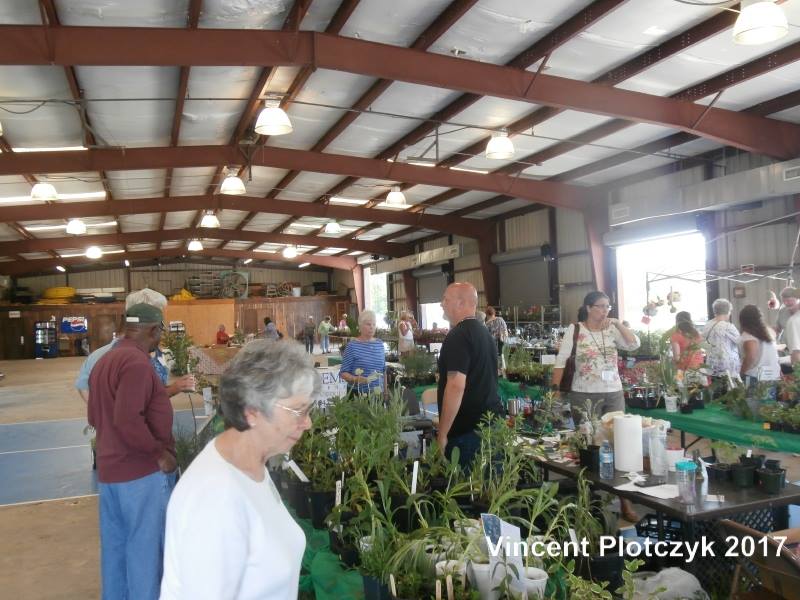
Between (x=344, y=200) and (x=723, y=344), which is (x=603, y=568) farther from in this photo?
(x=344, y=200)

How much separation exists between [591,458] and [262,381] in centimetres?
211

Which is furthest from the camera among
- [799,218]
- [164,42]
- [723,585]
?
[799,218]

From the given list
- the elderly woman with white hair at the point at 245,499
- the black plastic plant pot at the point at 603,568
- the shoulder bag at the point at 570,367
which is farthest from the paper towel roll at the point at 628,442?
the elderly woman with white hair at the point at 245,499

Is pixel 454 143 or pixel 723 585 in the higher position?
pixel 454 143

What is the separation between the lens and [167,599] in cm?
121

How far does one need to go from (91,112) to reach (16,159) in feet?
6.52

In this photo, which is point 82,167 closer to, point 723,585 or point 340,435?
point 340,435

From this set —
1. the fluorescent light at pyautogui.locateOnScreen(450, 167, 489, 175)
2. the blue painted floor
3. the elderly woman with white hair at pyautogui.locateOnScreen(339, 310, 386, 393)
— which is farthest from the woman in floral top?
the fluorescent light at pyautogui.locateOnScreen(450, 167, 489, 175)

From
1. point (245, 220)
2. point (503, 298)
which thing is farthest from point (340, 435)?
point (245, 220)

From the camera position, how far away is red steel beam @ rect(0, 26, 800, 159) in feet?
18.2

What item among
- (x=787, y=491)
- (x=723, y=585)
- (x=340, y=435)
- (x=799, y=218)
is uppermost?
(x=799, y=218)

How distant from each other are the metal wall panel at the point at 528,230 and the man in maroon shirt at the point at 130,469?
1184 centimetres

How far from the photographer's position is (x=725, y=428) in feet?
13.8

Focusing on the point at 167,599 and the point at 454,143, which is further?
the point at 454,143
